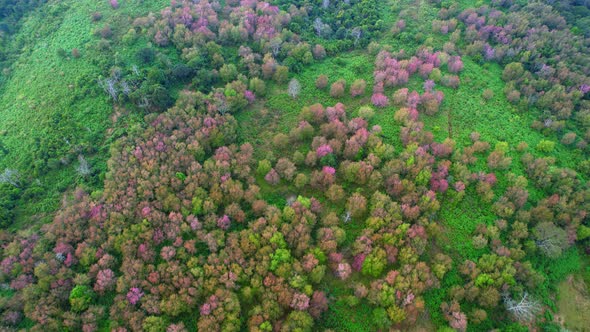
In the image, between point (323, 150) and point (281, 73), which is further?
point (281, 73)

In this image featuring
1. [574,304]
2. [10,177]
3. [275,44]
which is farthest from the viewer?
[275,44]

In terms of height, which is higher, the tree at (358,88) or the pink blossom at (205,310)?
the tree at (358,88)

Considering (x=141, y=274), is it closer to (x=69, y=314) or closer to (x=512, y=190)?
(x=69, y=314)

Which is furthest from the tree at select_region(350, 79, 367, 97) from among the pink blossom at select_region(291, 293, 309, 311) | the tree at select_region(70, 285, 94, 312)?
the tree at select_region(70, 285, 94, 312)

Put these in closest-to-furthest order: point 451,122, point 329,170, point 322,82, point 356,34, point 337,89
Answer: point 329,170, point 451,122, point 337,89, point 322,82, point 356,34

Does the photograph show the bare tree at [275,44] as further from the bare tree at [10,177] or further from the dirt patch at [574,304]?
the dirt patch at [574,304]

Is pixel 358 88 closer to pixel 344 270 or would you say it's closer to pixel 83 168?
pixel 344 270

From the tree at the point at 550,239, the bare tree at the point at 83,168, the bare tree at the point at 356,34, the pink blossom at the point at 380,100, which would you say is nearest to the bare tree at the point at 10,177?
the bare tree at the point at 83,168

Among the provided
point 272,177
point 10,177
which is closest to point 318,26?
point 272,177
